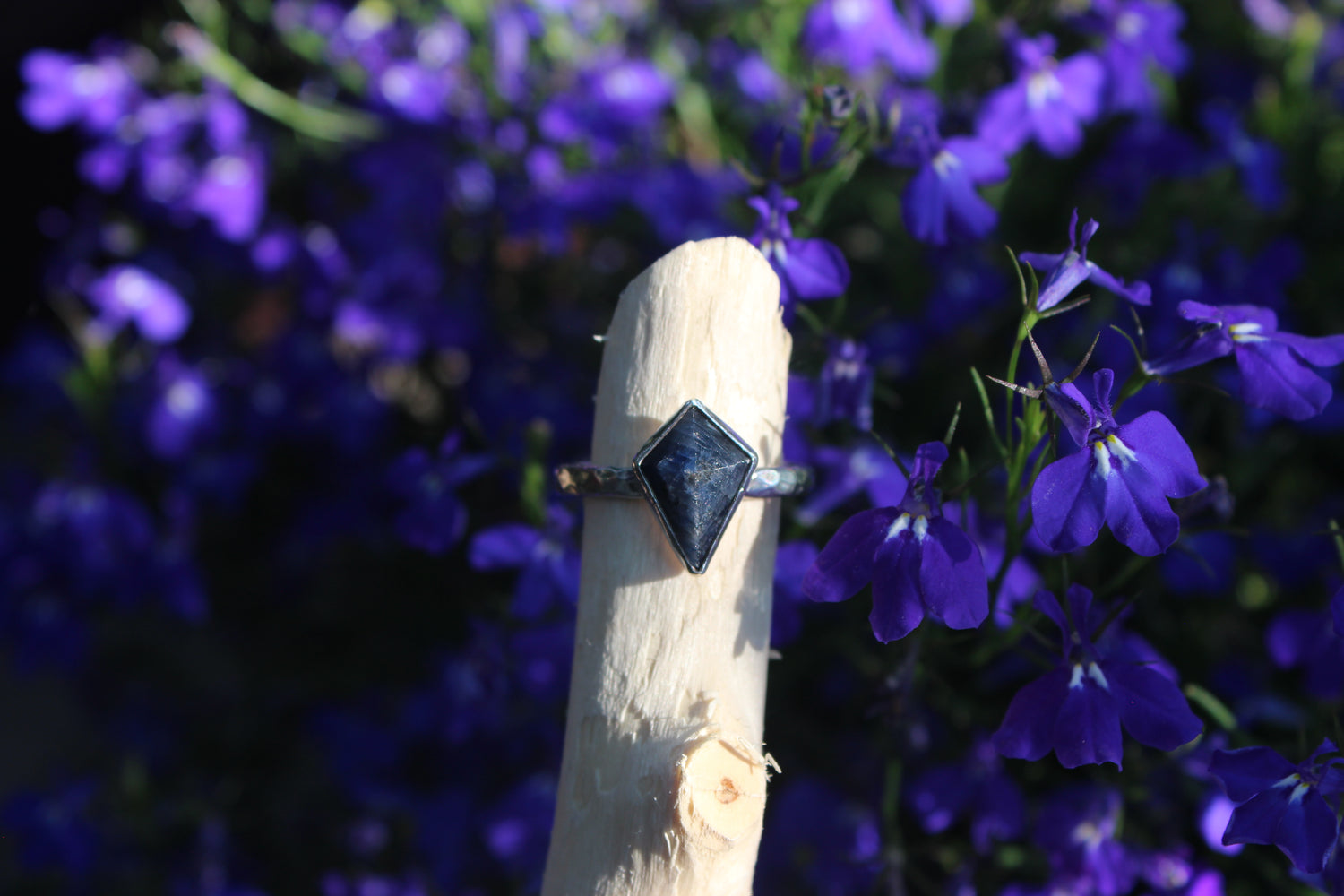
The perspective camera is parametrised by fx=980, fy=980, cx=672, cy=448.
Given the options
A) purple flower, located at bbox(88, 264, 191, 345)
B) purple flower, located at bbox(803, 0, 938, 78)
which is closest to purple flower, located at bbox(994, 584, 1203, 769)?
purple flower, located at bbox(803, 0, 938, 78)

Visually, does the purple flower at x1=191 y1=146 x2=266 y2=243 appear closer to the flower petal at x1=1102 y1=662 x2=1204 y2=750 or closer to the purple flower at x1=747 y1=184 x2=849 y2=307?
the purple flower at x1=747 y1=184 x2=849 y2=307

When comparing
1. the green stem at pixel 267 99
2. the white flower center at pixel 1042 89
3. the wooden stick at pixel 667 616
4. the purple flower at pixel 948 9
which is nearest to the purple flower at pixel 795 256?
the wooden stick at pixel 667 616

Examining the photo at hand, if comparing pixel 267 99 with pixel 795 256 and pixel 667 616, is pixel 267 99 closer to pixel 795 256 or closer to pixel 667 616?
pixel 795 256

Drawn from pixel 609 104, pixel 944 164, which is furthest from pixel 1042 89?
pixel 609 104

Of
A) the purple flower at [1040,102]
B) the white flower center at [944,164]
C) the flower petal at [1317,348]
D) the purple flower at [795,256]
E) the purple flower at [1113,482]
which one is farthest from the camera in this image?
the purple flower at [1040,102]

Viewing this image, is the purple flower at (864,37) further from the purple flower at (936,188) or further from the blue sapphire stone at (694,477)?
the blue sapphire stone at (694,477)

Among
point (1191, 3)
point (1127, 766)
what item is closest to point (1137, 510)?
point (1127, 766)
